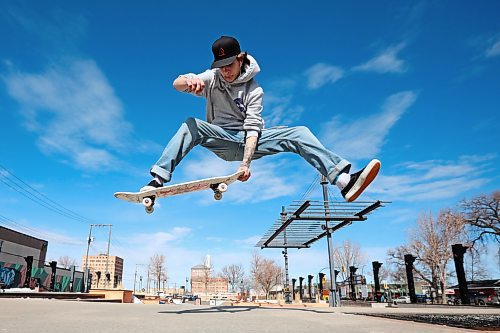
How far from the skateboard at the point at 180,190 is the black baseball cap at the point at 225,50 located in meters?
1.22

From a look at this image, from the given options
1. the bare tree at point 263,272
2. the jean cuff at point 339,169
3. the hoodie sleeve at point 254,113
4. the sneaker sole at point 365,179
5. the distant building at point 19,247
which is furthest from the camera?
the bare tree at point 263,272

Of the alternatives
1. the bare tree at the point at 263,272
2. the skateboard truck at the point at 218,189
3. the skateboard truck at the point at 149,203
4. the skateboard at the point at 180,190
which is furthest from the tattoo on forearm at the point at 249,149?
the bare tree at the point at 263,272

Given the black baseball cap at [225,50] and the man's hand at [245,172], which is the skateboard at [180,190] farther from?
the black baseball cap at [225,50]

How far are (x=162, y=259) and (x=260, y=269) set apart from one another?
20.9 meters

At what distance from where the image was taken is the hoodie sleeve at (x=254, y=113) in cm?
409

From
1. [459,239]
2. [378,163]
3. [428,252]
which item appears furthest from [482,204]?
[378,163]

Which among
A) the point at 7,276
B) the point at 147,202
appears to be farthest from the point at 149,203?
the point at 7,276

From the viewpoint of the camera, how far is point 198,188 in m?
4.43

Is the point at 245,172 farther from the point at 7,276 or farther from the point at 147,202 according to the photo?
the point at 7,276

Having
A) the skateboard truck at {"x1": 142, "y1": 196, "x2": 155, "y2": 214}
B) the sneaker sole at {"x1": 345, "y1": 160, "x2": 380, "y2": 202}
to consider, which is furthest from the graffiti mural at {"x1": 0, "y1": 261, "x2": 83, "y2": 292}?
the sneaker sole at {"x1": 345, "y1": 160, "x2": 380, "y2": 202}

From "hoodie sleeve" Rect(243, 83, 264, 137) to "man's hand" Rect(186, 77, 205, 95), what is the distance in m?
0.57

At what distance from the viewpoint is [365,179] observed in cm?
370

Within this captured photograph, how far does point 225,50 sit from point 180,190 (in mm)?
1677

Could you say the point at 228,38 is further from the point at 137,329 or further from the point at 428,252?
the point at 428,252
